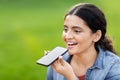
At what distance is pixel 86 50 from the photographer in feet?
10.1

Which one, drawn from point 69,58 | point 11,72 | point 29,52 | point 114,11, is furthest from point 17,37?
point 69,58

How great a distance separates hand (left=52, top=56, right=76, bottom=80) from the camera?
2.94 m

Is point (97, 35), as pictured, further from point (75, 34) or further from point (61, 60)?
point (61, 60)

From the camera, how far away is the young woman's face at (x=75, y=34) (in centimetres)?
295

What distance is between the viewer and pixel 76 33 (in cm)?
297

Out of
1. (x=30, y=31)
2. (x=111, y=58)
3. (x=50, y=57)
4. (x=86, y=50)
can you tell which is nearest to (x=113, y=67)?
(x=111, y=58)

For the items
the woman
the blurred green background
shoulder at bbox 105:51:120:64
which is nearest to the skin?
the woman

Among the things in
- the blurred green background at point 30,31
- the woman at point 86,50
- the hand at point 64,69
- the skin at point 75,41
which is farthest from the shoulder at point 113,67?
the blurred green background at point 30,31

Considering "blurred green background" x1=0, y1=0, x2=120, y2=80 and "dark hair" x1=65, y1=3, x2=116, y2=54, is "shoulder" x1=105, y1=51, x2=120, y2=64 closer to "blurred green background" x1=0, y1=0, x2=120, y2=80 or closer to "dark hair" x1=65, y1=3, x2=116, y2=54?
"dark hair" x1=65, y1=3, x2=116, y2=54

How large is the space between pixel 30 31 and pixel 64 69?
324cm

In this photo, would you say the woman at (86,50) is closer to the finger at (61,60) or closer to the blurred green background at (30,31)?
the finger at (61,60)

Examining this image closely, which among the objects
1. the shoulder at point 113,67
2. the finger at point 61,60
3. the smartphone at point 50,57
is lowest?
the shoulder at point 113,67

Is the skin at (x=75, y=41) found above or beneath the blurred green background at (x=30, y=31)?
above

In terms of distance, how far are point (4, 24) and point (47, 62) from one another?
11.7ft
